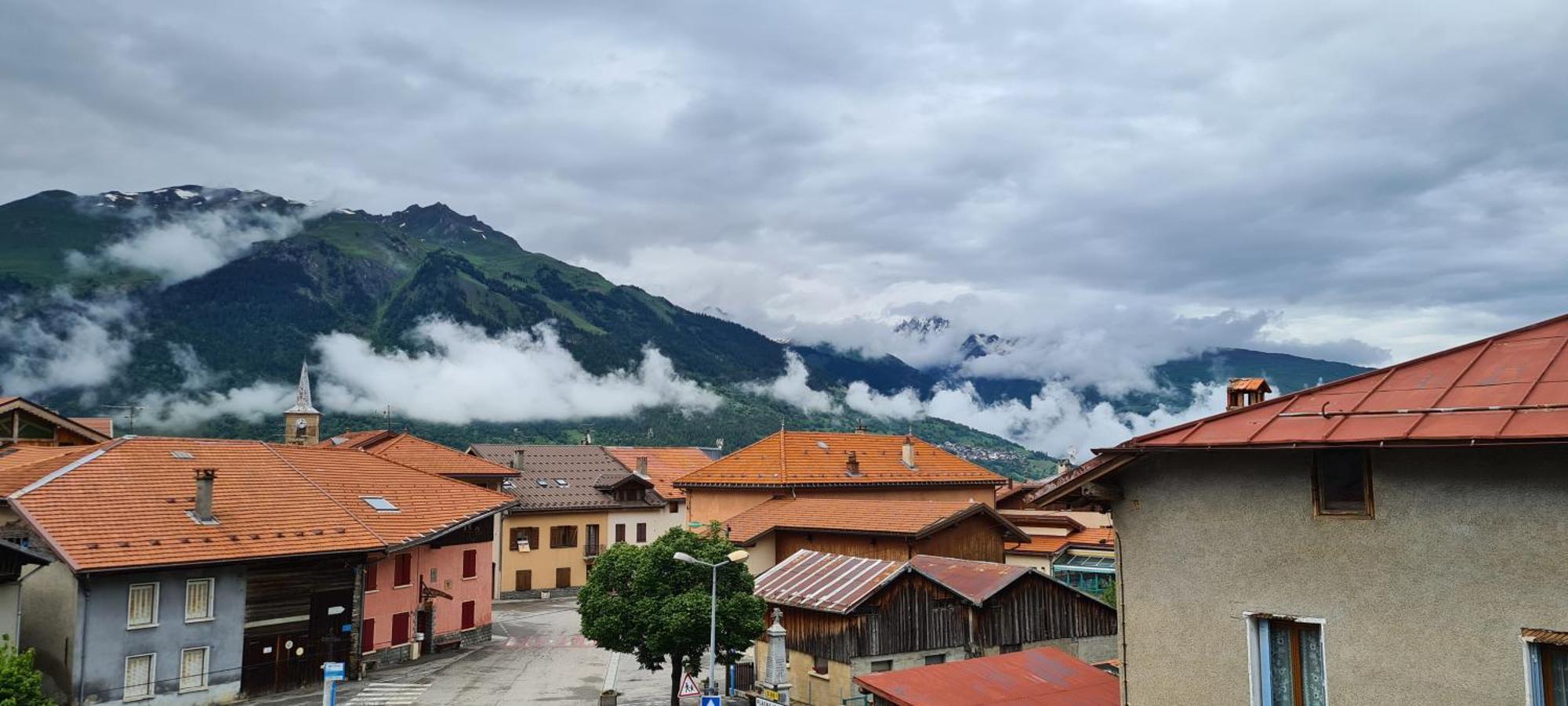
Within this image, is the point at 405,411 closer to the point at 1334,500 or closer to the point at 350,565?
the point at 350,565

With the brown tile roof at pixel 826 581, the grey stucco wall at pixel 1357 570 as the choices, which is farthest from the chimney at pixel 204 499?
the grey stucco wall at pixel 1357 570

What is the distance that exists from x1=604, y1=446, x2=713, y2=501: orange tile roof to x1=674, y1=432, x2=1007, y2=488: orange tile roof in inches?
657

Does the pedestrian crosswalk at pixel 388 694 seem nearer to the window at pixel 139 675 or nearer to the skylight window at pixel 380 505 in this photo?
the window at pixel 139 675

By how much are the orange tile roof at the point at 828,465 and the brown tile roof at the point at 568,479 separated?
455 inches

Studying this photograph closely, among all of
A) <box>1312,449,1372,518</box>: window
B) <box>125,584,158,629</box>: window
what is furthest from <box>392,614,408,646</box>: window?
<box>1312,449,1372,518</box>: window

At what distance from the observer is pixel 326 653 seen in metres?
37.0

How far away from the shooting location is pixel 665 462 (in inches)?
3538

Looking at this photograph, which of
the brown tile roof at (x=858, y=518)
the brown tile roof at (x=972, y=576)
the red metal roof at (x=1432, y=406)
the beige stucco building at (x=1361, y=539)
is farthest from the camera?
the brown tile roof at (x=858, y=518)

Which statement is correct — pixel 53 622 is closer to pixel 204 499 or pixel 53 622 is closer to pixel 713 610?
pixel 204 499

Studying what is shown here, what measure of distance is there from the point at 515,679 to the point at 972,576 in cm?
1765

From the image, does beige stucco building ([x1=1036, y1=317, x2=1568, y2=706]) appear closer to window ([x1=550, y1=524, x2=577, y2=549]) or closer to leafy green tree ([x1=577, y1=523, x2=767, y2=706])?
leafy green tree ([x1=577, y1=523, x2=767, y2=706])

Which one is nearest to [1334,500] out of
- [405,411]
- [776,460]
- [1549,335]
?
[1549,335]

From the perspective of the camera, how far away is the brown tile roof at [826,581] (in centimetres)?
3048

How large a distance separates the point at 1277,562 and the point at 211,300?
219m
